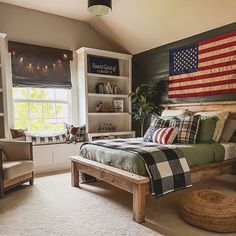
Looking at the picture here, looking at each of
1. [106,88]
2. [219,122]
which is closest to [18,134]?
[106,88]

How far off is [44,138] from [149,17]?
9.27ft

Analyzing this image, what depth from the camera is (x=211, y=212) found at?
Answer: 209cm

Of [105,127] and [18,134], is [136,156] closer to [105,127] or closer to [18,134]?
[18,134]

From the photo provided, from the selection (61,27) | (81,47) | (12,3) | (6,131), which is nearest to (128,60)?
(81,47)

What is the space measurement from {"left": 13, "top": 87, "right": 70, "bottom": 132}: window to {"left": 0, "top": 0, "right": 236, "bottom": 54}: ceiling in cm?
151

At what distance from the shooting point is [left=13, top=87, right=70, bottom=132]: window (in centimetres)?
432

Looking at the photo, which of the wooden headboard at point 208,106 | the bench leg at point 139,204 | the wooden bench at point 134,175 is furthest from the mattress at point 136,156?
the wooden headboard at point 208,106

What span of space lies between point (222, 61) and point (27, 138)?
346 cm

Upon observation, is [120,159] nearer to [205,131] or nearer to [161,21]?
[205,131]

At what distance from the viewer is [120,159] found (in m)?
2.62

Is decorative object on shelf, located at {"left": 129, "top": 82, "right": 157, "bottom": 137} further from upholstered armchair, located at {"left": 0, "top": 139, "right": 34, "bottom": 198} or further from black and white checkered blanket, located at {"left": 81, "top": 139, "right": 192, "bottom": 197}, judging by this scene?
upholstered armchair, located at {"left": 0, "top": 139, "right": 34, "bottom": 198}

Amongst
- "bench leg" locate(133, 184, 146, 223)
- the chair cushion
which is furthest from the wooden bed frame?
the chair cushion

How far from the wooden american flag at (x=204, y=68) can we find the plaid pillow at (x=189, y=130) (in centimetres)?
86

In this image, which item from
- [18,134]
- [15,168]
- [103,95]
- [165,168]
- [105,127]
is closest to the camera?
[165,168]
